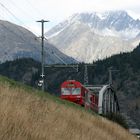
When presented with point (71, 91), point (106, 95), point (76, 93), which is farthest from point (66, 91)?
point (106, 95)

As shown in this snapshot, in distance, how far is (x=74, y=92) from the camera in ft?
177

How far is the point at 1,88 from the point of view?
1072 cm

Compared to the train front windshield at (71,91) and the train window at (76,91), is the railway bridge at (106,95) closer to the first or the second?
the train front windshield at (71,91)

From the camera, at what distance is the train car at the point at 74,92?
5347 cm

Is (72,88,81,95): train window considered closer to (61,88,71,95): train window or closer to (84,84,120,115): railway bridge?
(61,88,71,95): train window

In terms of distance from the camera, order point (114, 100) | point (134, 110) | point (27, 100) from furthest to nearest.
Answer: point (134, 110)
point (114, 100)
point (27, 100)

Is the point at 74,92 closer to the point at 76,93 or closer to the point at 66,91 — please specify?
the point at 76,93

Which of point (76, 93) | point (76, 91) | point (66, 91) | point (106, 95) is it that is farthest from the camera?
point (106, 95)

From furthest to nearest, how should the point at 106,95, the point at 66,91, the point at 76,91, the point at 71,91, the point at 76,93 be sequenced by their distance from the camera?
the point at 106,95
the point at 66,91
the point at 71,91
the point at 76,91
the point at 76,93

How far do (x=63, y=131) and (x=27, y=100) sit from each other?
4.52ft

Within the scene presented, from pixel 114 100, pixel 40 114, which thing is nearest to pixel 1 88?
pixel 40 114

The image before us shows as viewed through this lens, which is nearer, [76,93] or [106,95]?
[76,93]

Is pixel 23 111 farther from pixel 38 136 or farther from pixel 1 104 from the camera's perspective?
pixel 38 136

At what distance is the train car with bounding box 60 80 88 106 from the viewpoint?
53469 mm
